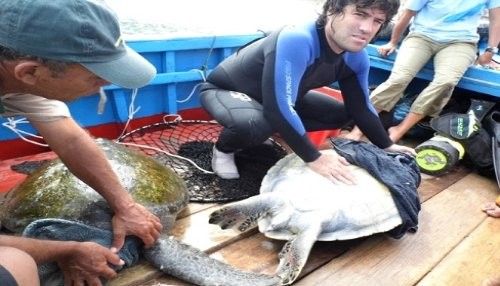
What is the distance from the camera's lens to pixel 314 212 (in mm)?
1910

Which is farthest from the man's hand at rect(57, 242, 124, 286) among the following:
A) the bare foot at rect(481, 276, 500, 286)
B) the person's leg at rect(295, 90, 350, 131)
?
the person's leg at rect(295, 90, 350, 131)

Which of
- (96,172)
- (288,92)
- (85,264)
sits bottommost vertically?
(85,264)

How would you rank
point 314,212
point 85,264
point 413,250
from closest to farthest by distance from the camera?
1. point 85,264
2. point 314,212
3. point 413,250

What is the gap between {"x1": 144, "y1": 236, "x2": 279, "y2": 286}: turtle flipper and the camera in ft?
5.28

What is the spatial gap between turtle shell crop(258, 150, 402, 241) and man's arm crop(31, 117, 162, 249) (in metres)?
0.62

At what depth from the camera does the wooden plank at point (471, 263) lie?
184 centimetres

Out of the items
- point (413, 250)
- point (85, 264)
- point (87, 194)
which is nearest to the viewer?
point (85, 264)

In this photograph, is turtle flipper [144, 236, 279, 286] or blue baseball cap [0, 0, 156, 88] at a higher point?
blue baseball cap [0, 0, 156, 88]

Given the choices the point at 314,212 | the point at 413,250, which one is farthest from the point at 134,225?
the point at 413,250

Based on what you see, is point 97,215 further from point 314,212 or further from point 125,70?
point 314,212

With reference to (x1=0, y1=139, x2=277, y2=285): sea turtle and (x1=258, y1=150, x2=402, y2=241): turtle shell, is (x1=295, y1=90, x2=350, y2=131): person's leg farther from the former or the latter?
(x1=0, y1=139, x2=277, y2=285): sea turtle

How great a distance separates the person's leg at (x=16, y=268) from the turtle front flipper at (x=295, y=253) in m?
0.93

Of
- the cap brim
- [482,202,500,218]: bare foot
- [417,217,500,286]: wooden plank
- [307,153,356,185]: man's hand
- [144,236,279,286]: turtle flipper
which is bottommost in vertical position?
[482,202,500,218]: bare foot

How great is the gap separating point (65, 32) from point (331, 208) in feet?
4.46
